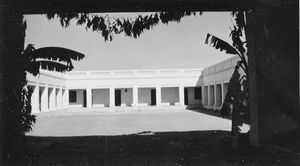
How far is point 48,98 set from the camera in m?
31.7

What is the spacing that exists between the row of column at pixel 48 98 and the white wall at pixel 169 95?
11.1 m

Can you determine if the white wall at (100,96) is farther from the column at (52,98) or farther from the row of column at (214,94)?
the row of column at (214,94)

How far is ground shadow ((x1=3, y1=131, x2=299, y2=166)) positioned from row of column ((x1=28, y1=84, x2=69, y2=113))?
16739 mm

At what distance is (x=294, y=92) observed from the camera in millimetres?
7652

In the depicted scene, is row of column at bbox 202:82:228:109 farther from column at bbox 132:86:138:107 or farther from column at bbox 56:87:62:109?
column at bbox 56:87:62:109

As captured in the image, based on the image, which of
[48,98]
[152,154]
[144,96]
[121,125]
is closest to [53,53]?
[152,154]

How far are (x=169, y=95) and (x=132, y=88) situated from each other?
4495 mm

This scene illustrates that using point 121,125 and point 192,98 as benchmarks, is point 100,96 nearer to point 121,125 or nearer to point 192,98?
point 192,98

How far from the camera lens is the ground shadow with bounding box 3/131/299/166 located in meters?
7.00

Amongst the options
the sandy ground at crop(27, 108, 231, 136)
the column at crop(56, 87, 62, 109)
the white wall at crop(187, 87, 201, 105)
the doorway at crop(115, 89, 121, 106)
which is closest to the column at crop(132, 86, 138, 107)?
the doorway at crop(115, 89, 121, 106)

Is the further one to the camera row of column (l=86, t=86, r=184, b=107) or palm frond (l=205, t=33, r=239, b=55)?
row of column (l=86, t=86, r=184, b=107)

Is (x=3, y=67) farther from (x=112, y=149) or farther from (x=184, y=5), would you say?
(x=184, y=5)

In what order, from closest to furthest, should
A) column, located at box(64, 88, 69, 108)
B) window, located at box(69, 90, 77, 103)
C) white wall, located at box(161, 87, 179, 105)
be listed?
column, located at box(64, 88, 69, 108), white wall, located at box(161, 87, 179, 105), window, located at box(69, 90, 77, 103)

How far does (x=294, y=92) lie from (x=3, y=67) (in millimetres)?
6826
